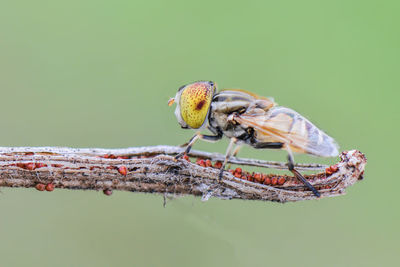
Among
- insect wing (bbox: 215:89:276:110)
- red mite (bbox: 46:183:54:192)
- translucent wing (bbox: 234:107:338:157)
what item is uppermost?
insect wing (bbox: 215:89:276:110)

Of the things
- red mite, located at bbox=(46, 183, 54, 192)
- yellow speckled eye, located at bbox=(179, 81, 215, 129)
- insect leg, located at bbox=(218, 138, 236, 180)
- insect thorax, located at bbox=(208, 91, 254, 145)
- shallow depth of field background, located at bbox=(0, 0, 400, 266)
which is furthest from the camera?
shallow depth of field background, located at bbox=(0, 0, 400, 266)

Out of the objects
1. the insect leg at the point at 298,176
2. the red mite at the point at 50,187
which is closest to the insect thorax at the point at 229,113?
the insect leg at the point at 298,176

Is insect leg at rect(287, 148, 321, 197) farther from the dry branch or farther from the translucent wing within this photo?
the translucent wing

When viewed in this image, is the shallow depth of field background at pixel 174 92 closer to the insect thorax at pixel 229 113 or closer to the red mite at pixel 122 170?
the insect thorax at pixel 229 113

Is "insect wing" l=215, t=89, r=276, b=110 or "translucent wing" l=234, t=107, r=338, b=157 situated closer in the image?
"translucent wing" l=234, t=107, r=338, b=157

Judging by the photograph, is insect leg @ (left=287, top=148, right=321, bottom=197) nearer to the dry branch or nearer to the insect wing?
the dry branch

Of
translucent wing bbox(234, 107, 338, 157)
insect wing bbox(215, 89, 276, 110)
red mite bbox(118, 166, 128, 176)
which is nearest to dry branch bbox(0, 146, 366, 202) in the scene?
red mite bbox(118, 166, 128, 176)

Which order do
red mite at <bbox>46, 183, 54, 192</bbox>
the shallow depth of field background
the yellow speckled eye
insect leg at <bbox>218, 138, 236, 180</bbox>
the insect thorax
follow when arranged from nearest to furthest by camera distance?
red mite at <bbox>46, 183, 54, 192</bbox> → insect leg at <bbox>218, 138, 236, 180</bbox> → the yellow speckled eye → the insect thorax → the shallow depth of field background

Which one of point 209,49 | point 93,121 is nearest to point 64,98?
point 93,121

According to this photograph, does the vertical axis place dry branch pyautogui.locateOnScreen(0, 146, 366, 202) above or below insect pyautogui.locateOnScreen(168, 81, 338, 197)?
below
